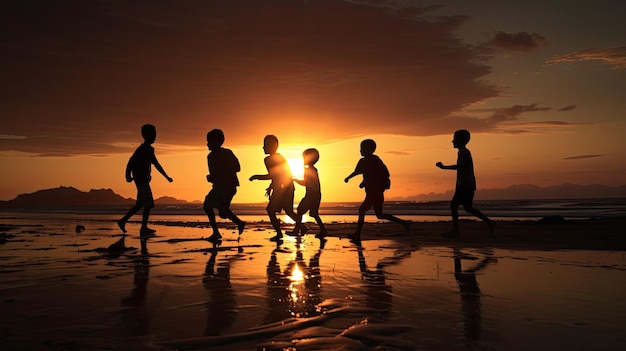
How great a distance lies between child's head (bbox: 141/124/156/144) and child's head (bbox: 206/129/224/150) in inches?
69.4

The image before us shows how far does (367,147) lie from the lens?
39.8ft

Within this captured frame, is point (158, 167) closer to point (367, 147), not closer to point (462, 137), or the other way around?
point (367, 147)

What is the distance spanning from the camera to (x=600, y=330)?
3.33m

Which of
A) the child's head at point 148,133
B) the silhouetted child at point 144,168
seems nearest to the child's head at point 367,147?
the silhouetted child at point 144,168

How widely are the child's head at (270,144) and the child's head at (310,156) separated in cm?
88

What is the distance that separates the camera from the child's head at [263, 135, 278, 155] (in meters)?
11.7

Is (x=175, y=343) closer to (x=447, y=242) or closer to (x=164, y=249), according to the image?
(x=164, y=249)

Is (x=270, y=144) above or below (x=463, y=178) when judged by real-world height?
above

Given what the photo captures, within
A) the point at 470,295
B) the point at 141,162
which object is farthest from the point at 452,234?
the point at 141,162

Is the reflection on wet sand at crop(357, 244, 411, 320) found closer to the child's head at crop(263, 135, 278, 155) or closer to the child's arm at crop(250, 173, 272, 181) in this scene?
the child's arm at crop(250, 173, 272, 181)

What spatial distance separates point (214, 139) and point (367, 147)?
3.95 meters

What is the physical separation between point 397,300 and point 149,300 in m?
2.31

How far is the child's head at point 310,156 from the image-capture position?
12.3m

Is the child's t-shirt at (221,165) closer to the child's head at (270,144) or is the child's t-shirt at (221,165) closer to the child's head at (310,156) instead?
the child's head at (270,144)
